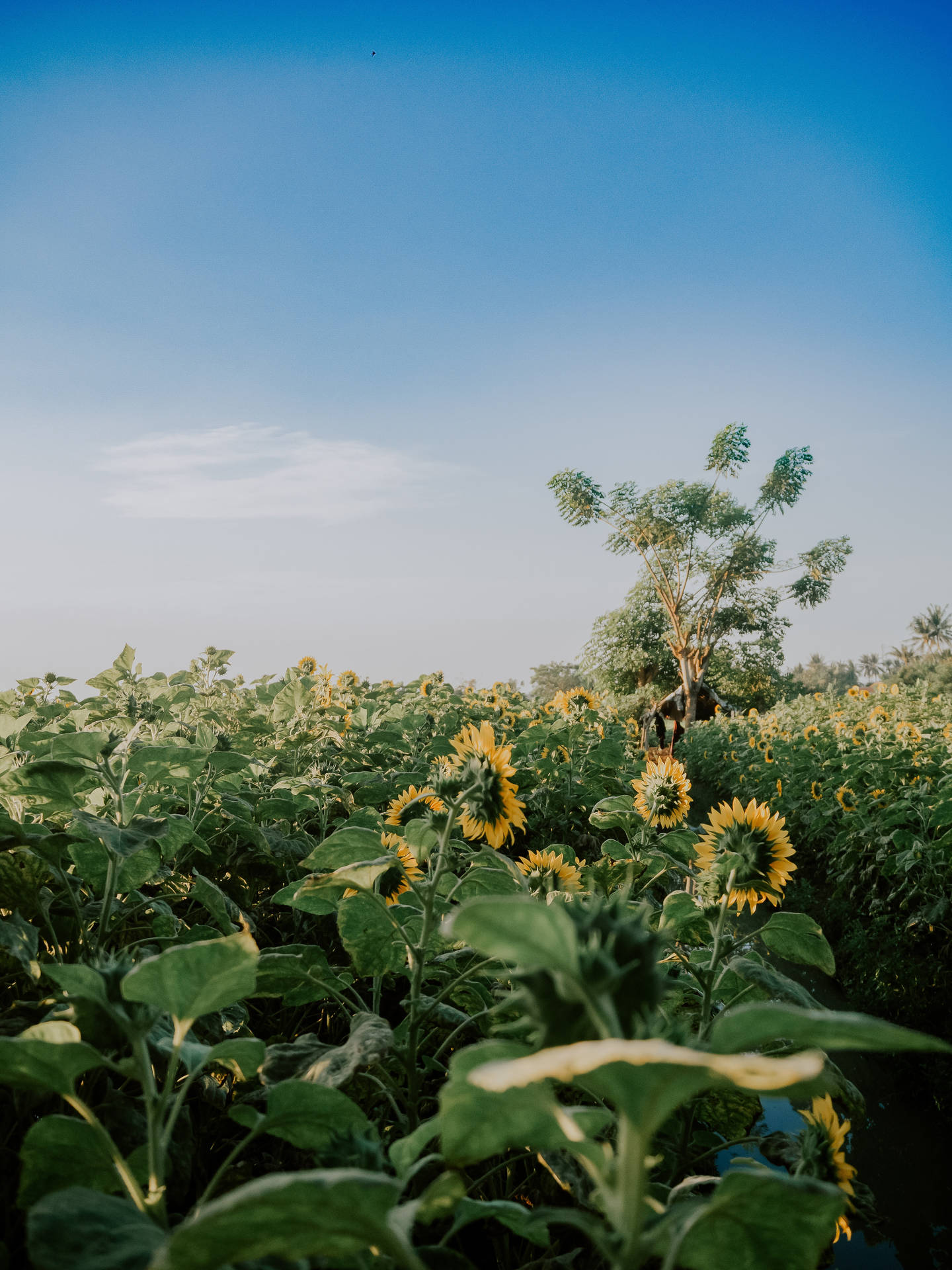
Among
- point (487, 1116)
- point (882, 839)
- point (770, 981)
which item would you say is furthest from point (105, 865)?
point (882, 839)

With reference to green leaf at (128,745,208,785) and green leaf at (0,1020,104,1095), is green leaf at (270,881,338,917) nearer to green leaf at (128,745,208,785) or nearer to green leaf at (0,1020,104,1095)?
green leaf at (128,745,208,785)

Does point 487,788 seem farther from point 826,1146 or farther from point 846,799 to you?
point 846,799

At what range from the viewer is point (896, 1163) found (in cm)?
312

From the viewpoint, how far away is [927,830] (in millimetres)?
4621

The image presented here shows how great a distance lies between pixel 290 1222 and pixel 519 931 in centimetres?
21

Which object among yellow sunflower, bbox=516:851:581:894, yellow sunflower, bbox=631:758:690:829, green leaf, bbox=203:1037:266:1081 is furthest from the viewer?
yellow sunflower, bbox=631:758:690:829

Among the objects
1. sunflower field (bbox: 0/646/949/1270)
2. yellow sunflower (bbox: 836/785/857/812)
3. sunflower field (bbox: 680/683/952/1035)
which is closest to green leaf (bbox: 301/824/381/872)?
sunflower field (bbox: 0/646/949/1270)

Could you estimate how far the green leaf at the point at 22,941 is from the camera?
3.00ft

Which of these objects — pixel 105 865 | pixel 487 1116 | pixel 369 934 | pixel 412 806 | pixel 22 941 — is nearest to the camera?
pixel 487 1116

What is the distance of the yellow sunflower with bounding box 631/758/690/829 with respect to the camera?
2.19m

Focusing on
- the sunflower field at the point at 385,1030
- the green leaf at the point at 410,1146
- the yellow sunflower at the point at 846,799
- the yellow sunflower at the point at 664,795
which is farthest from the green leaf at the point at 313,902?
the yellow sunflower at the point at 846,799

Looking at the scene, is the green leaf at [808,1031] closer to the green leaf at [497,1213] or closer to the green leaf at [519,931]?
the green leaf at [519,931]

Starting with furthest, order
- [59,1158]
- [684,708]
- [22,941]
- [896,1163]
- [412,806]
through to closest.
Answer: [684,708]
[896,1163]
[412,806]
[22,941]
[59,1158]

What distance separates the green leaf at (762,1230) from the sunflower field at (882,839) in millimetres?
3389
